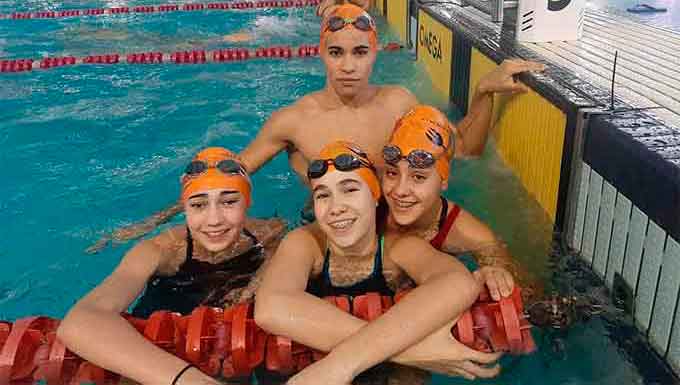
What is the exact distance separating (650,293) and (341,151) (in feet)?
4.36

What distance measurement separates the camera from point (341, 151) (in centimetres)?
259

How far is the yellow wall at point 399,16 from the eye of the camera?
8.24 metres

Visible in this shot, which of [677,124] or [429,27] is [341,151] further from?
[429,27]

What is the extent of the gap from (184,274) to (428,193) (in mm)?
1183

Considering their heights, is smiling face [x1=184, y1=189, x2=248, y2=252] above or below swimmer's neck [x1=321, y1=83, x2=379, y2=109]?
below

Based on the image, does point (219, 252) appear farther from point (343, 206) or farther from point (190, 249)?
point (343, 206)

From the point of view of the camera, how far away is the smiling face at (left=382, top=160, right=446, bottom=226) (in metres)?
2.79

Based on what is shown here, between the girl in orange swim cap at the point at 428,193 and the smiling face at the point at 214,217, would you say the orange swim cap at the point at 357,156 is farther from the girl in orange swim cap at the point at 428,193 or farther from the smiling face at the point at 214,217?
the smiling face at the point at 214,217

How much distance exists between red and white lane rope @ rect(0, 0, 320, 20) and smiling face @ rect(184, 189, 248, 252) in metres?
9.18

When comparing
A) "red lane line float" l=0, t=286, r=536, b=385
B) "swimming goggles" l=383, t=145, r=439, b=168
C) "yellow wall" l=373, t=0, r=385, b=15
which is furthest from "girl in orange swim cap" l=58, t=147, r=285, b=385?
"yellow wall" l=373, t=0, r=385, b=15

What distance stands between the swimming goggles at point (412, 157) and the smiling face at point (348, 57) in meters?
0.67

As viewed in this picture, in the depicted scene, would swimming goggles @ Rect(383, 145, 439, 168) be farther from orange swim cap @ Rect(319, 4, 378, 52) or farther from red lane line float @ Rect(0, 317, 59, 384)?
red lane line float @ Rect(0, 317, 59, 384)

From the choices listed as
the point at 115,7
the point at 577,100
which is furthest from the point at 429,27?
the point at 115,7

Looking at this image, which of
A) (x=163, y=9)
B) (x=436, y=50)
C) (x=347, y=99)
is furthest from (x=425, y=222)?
(x=163, y=9)
